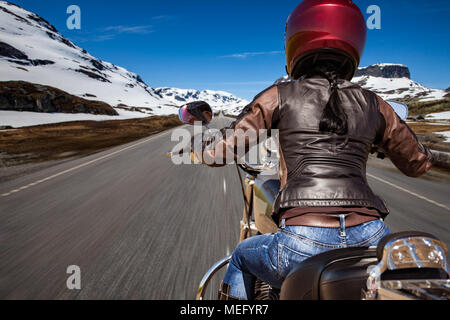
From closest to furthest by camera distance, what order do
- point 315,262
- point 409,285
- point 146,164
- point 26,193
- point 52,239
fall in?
point 409,285
point 315,262
point 52,239
point 26,193
point 146,164

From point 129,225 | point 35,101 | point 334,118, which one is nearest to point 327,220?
point 334,118

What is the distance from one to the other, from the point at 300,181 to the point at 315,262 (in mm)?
402

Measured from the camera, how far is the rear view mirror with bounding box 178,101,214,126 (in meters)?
1.69

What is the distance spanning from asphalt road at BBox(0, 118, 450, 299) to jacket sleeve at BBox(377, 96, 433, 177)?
1.99 metres

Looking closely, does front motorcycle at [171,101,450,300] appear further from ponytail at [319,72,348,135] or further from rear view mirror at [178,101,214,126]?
rear view mirror at [178,101,214,126]

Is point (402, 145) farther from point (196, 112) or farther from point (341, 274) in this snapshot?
point (196, 112)

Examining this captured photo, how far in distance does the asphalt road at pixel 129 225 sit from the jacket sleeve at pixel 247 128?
156cm

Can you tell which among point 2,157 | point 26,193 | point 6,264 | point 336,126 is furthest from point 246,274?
point 2,157

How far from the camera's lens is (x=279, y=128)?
1.34 m

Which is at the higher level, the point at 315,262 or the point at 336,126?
the point at 336,126

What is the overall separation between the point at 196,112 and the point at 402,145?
50.4 inches

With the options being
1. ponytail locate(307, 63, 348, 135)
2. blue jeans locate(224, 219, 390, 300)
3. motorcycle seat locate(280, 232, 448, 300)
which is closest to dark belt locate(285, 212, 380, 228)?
blue jeans locate(224, 219, 390, 300)

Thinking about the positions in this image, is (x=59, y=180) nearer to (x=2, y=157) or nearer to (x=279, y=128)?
(x=2, y=157)

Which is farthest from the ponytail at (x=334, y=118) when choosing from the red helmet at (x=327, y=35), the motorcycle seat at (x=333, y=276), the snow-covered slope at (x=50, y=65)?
the snow-covered slope at (x=50, y=65)
